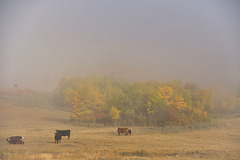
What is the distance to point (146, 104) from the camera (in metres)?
27.6

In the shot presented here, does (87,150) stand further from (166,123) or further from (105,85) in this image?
(105,85)

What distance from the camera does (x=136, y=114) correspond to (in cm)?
2764

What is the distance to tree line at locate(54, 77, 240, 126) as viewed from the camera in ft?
88.1

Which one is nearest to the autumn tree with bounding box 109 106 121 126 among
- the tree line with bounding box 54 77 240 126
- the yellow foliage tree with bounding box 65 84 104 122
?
the tree line with bounding box 54 77 240 126

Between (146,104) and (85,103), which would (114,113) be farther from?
(85,103)

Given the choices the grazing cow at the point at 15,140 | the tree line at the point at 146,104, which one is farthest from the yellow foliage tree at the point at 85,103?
Answer: the grazing cow at the point at 15,140

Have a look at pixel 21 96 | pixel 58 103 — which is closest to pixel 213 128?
pixel 58 103

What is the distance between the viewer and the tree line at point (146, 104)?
26.8 m

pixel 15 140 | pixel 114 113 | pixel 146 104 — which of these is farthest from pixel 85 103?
pixel 15 140

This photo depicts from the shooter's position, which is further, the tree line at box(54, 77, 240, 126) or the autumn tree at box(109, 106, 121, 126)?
the tree line at box(54, 77, 240, 126)

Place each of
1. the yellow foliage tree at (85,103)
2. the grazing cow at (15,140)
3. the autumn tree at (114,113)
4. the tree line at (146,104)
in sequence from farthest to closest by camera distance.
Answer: the yellow foliage tree at (85,103) < the tree line at (146,104) < the autumn tree at (114,113) < the grazing cow at (15,140)

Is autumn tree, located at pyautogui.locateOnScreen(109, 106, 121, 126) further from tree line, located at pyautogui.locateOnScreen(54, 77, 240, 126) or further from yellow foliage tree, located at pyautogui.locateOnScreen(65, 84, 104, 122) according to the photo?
yellow foliage tree, located at pyautogui.locateOnScreen(65, 84, 104, 122)

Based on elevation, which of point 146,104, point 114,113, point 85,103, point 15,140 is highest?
point 85,103

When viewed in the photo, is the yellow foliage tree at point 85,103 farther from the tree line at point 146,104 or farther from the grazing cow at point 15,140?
the grazing cow at point 15,140
